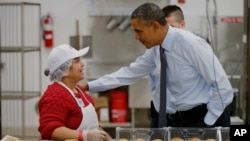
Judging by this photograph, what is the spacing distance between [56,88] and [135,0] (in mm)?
2636

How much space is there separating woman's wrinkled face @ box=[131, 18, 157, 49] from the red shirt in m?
0.45

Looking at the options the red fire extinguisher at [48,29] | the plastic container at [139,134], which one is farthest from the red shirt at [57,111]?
the red fire extinguisher at [48,29]

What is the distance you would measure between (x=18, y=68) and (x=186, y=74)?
304 cm

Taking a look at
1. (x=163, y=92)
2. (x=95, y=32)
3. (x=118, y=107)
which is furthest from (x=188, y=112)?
(x=95, y=32)

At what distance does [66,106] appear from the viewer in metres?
2.23

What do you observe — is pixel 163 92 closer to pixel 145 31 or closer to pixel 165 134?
pixel 145 31

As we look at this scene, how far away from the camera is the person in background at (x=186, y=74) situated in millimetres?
2363

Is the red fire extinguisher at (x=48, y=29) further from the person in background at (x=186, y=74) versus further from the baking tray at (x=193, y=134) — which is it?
the baking tray at (x=193, y=134)

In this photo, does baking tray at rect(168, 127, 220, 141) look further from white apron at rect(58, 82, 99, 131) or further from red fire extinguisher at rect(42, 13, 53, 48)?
red fire extinguisher at rect(42, 13, 53, 48)

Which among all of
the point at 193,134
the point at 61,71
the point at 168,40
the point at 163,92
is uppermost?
the point at 168,40

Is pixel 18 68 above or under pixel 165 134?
above

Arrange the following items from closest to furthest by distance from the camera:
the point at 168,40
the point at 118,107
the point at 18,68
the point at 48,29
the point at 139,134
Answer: the point at 139,134 → the point at 168,40 → the point at 118,107 → the point at 48,29 → the point at 18,68

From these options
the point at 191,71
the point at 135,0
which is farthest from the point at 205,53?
the point at 135,0

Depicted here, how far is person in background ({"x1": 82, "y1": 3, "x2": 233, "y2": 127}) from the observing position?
2363 millimetres
